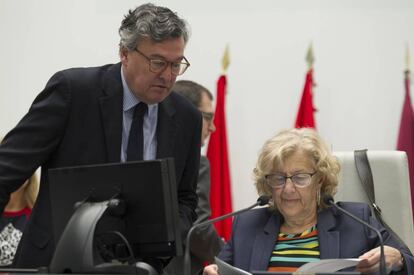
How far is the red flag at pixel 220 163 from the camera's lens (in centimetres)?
472

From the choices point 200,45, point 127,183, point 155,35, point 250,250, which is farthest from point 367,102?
point 127,183

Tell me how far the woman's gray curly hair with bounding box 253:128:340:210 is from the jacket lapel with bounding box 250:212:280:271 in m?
0.12

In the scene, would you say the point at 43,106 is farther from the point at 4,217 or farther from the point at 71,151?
the point at 4,217

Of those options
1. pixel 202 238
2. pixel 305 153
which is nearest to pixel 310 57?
pixel 202 238

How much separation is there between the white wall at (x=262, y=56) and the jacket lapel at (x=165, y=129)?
7.43ft

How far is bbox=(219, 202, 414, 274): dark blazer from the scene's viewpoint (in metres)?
2.65

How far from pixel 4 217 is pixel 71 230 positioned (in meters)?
2.21

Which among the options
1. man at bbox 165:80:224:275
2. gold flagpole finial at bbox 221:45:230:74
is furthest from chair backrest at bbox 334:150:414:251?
gold flagpole finial at bbox 221:45:230:74

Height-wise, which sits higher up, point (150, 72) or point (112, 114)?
point (150, 72)

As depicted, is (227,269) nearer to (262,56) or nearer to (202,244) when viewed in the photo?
(202,244)

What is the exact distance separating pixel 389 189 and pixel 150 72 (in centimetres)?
116

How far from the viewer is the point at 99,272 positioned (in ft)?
5.93

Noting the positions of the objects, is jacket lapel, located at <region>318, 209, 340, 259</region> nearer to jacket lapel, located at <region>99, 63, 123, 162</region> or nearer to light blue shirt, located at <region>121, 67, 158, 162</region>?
light blue shirt, located at <region>121, 67, 158, 162</region>

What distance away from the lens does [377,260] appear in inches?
95.7
